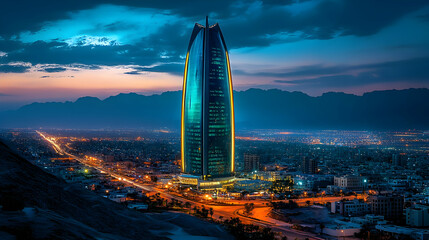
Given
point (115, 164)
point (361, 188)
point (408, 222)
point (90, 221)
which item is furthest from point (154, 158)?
point (90, 221)

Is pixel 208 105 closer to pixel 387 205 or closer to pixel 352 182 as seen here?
pixel 352 182

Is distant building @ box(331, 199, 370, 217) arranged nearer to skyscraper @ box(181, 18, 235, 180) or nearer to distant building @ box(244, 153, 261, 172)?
skyscraper @ box(181, 18, 235, 180)

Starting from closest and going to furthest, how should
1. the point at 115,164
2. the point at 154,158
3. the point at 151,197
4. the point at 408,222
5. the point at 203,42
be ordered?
the point at 408,222
the point at 151,197
the point at 203,42
the point at 115,164
the point at 154,158

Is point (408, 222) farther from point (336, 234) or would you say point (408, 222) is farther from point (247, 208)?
point (247, 208)

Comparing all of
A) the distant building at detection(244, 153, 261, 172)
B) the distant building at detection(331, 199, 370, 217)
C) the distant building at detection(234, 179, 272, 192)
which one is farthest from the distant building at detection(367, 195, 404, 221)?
the distant building at detection(244, 153, 261, 172)

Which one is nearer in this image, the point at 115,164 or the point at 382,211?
the point at 382,211
